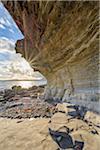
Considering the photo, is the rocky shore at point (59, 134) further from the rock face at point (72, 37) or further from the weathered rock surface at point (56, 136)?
the rock face at point (72, 37)

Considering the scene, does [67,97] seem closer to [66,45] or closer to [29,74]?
[66,45]

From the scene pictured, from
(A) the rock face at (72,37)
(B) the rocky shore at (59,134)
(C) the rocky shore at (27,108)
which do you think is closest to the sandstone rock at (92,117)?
(B) the rocky shore at (59,134)

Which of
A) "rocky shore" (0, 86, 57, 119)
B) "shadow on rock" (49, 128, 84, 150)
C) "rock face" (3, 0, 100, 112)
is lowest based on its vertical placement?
"shadow on rock" (49, 128, 84, 150)

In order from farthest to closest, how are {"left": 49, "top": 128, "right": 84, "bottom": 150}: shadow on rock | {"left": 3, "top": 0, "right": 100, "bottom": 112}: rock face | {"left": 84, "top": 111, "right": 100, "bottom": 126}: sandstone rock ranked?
{"left": 84, "top": 111, "right": 100, "bottom": 126}: sandstone rock → {"left": 3, "top": 0, "right": 100, "bottom": 112}: rock face → {"left": 49, "top": 128, "right": 84, "bottom": 150}: shadow on rock

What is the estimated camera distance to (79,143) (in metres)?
3.38

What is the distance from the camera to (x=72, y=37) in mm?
4590

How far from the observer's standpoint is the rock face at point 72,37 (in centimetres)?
393

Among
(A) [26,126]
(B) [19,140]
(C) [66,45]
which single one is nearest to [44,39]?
(C) [66,45]

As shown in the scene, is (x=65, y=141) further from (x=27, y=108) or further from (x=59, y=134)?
(x=27, y=108)

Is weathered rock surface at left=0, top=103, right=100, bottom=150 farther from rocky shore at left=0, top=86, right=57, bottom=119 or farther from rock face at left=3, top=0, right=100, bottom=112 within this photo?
rocky shore at left=0, top=86, right=57, bottom=119

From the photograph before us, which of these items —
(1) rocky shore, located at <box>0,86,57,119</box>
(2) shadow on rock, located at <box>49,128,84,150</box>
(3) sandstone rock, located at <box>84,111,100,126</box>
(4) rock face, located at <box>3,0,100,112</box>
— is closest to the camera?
(2) shadow on rock, located at <box>49,128,84,150</box>

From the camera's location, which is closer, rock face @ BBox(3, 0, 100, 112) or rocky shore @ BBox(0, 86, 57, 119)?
rock face @ BBox(3, 0, 100, 112)

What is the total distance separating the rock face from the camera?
3.93m

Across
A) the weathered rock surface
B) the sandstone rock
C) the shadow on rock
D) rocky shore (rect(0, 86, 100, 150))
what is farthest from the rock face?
the shadow on rock
